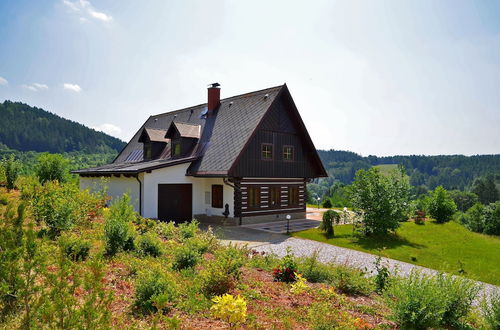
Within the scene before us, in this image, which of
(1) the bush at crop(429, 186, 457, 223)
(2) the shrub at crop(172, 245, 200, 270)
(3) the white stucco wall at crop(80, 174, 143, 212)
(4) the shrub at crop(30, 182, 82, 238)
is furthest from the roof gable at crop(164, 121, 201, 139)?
(1) the bush at crop(429, 186, 457, 223)

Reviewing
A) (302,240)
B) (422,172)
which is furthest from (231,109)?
(422,172)

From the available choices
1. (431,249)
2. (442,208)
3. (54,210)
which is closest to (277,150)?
(431,249)

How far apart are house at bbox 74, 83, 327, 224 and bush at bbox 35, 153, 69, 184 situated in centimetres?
142

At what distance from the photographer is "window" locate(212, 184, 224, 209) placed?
62.6 ft

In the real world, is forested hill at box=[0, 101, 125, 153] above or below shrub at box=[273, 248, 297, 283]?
above

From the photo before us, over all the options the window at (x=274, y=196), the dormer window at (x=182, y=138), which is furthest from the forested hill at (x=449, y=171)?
the dormer window at (x=182, y=138)

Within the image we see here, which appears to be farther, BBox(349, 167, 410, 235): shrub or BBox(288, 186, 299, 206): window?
BBox(288, 186, 299, 206): window

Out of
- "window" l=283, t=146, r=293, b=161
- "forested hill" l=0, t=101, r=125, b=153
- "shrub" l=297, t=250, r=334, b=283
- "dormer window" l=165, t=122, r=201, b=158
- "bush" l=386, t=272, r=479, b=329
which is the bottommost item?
"shrub" l=297, t=250, r=334, b=283

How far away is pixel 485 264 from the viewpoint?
475 inches

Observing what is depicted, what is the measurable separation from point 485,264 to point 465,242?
18.5 feet

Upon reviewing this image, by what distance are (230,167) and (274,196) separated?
454cm

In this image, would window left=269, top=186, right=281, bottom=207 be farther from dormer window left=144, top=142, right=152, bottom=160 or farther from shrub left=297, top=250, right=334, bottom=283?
shrub left=297, top=250, right=334, bottom=283

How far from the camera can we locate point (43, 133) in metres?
90.3

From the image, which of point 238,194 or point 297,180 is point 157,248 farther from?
point 297,180
